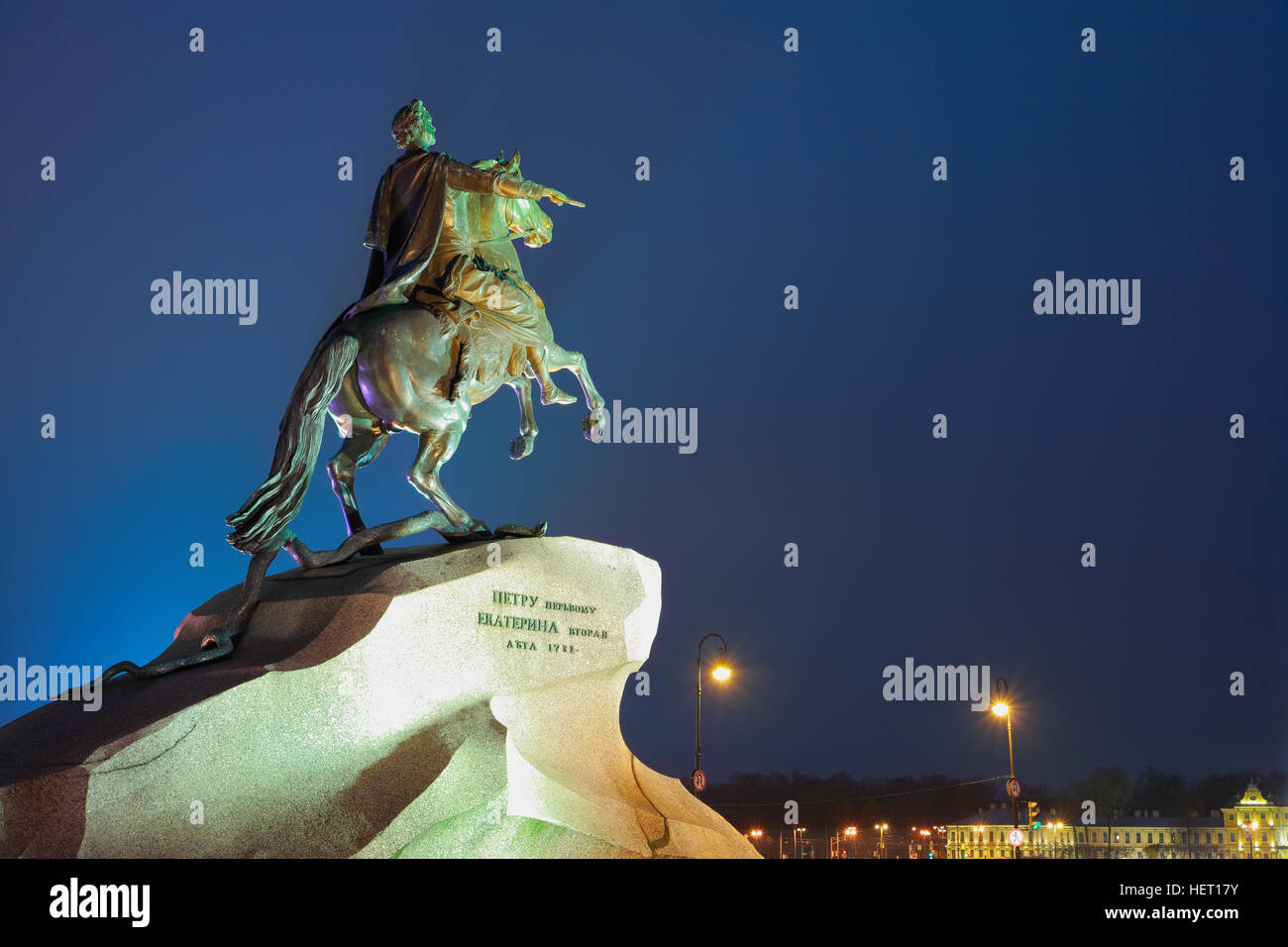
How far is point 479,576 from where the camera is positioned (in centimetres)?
840

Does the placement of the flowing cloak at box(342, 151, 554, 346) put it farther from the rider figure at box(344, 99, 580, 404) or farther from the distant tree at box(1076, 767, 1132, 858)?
the distant tree at box(1076, 767, 1132, 858)

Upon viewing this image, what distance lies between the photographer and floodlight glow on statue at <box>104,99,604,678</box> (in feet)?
29.4

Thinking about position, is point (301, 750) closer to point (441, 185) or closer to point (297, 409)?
point (297, 409)

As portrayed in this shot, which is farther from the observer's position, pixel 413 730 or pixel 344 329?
pixel 344 329

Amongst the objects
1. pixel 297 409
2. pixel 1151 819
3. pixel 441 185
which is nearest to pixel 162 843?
pixel 297 409

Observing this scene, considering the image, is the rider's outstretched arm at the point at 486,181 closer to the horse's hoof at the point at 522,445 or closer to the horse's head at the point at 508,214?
the horse's head at the point at 508,214

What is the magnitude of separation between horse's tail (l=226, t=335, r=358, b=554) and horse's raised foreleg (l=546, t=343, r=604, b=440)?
2.01m

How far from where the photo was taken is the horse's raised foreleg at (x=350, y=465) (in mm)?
9680

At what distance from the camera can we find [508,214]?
1029 centimetres

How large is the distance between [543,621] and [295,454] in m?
2.27

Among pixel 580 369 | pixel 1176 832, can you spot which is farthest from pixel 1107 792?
pixel 580 369

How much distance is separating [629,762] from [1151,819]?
73747 mm

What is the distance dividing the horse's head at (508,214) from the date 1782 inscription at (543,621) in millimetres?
3382

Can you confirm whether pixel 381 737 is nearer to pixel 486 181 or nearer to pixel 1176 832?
pixel 486 181
